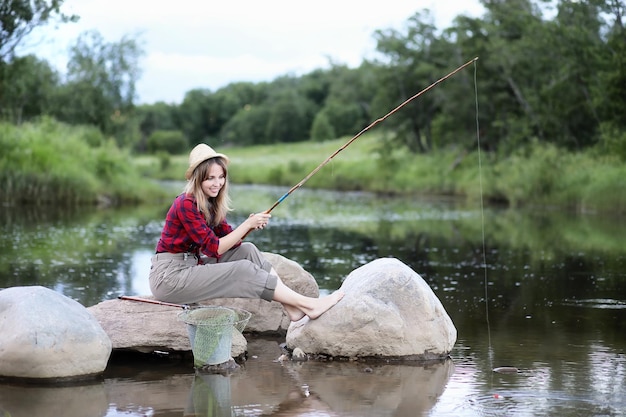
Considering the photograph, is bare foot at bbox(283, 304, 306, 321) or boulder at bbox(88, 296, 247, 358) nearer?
boulder at bbox(88, 296, 247, 358)

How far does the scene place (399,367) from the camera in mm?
7617

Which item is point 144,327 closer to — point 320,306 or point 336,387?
point 320,306

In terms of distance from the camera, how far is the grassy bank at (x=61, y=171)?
2839cm

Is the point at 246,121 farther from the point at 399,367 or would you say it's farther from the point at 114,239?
the point at 399,367

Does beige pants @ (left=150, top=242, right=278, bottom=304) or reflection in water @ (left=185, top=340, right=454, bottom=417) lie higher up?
beige pants @ (left=150, top=242, right=278, bottom=304)

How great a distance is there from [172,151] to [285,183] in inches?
1201

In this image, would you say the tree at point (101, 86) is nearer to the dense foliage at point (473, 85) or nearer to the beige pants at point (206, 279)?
the dense foliage at point (473, 85)

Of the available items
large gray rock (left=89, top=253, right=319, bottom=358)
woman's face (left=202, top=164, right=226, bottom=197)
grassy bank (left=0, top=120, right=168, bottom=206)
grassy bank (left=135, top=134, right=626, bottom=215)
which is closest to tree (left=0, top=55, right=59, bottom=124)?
grassy bank (left=135, top=134, right=626, bottom=215)

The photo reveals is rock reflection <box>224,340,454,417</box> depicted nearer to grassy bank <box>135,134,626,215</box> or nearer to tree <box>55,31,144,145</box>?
grassy bank <box>135,134,626,215</box>

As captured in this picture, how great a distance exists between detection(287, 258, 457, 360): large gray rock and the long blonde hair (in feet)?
4.06

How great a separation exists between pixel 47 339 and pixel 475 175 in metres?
34.2

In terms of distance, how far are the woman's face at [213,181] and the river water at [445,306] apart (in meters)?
1.50

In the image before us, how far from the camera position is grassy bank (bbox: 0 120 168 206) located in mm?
28391

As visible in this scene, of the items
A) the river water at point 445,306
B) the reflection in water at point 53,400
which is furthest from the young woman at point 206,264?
the reflection in water at point 53,400
